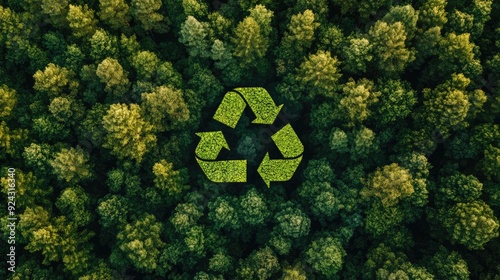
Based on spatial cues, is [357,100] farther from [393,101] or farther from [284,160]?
[284,160]

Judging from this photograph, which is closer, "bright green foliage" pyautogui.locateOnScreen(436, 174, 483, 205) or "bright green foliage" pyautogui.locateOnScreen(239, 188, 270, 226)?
"bright green foliage" pyautogui.locateOnScreen(436, 174, 483, 205)

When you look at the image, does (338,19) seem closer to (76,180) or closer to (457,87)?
(457,87)

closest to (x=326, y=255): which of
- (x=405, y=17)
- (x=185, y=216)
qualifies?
(x=185, y=216)

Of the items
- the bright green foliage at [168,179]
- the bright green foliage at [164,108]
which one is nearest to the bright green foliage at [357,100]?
the bright green foliage at [164,108]

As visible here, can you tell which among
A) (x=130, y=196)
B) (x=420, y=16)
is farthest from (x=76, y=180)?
(x=420, y=16)

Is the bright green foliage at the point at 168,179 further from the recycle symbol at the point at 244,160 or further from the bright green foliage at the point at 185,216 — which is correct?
the recycle symbol at the point at 244,160

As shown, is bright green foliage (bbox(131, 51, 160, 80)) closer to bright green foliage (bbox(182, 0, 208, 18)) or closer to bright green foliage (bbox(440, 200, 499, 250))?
bright green foliage (bbox(182, 0, 208, 18))

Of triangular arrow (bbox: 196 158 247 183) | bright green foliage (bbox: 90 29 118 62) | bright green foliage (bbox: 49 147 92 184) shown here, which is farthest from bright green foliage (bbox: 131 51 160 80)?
triangular arrow (bbox: 196 158 247 183)
